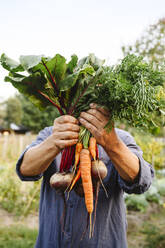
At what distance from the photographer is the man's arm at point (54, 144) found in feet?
5.38

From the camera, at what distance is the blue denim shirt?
5.90 feet

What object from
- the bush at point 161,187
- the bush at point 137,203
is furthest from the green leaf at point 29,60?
the bush at point 161,187

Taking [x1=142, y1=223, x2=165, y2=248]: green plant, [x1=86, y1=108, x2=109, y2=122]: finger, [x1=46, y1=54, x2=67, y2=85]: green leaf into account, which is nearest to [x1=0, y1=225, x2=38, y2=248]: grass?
[x1=142, y1=223, x2=165, y2=248]: green plant

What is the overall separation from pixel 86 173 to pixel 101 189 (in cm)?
35

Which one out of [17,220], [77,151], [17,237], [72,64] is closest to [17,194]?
[17,220]

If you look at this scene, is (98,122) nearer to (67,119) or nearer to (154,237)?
(67,119)

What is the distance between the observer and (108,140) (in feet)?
5.40

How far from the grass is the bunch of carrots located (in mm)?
2640

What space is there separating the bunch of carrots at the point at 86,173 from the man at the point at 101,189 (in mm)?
88

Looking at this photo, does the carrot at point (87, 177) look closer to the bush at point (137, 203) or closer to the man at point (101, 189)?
the man at point (101, 189)

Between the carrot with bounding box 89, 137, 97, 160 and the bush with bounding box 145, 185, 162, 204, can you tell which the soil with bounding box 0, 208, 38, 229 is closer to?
the bush with bounding box 145, 185, 162, 204

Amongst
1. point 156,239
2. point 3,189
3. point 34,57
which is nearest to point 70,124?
point 34,57

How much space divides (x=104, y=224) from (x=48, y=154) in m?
0.72

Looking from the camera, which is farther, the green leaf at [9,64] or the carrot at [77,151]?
the carrot at [77,151]
